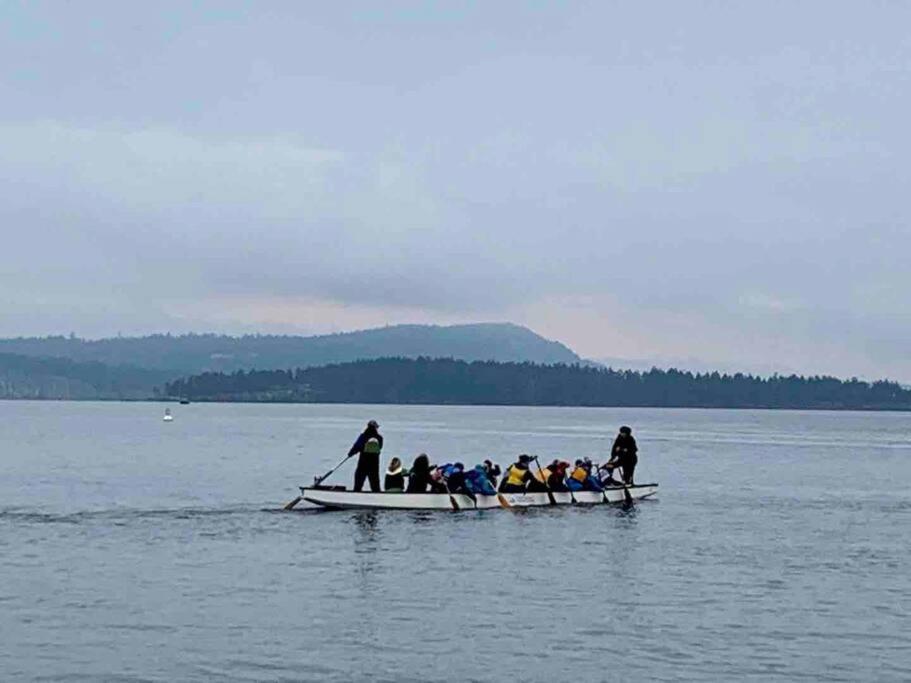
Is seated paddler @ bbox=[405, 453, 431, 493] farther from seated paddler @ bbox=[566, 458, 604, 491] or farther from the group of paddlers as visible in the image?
seated paddler @ bbox=[566, 458, 604, 491]

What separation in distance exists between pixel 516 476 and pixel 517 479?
156 millimetres

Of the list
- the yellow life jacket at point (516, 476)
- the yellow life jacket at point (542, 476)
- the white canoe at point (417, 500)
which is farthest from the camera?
the yellow life jacket at point (542, 476)

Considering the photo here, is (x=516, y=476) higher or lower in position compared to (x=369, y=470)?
lower

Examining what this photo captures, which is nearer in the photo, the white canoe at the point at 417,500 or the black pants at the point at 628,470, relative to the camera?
the white canoe at the point at 417,500

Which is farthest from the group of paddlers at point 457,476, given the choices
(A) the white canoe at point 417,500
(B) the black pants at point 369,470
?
(A) the white canoe at point 417,500

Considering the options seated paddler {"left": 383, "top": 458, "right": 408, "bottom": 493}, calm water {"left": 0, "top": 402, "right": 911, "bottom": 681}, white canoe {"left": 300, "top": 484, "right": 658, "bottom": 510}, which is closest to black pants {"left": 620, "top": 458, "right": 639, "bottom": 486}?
calm water {"left": 0, "top": 402, "right": 911, "bottom": 681}

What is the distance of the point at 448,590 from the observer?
29766 millimetres

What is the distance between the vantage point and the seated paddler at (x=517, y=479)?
4791 centimetres

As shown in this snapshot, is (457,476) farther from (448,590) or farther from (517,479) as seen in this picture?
(448,590)

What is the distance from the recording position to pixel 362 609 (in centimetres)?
2733

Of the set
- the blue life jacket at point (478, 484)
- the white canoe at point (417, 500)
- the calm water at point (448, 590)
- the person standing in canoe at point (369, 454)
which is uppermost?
the person standing in canoe at point (369, 454)

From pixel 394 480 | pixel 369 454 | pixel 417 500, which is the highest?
pixel 369 454

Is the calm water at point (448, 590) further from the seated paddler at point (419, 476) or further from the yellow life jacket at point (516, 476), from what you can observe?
the yellow life jacket at point (516, 476)

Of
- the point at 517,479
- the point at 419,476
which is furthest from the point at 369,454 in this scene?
the point at 517,479
